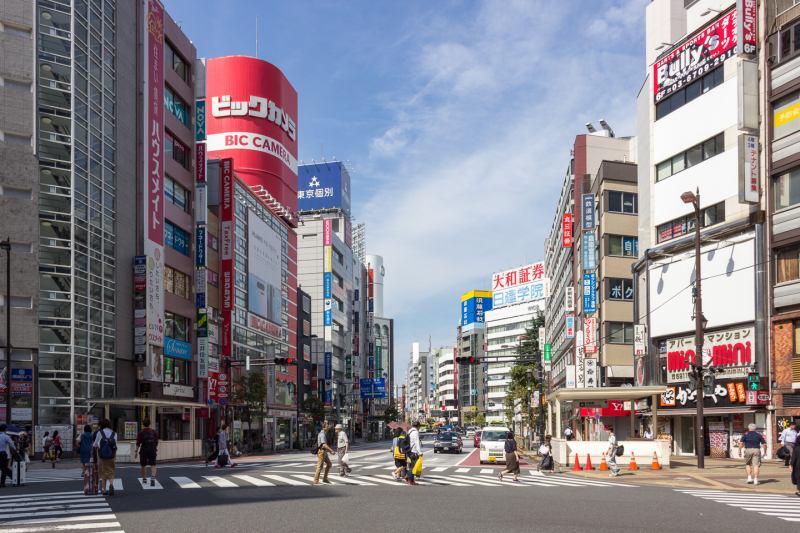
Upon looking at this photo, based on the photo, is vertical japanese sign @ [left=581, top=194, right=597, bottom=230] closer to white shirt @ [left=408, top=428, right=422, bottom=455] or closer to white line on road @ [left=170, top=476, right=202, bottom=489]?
white shirt @ [left=408, top=428, right=422, bottom=455]

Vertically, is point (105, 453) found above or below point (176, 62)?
below

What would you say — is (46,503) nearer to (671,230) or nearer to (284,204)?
(671,230)

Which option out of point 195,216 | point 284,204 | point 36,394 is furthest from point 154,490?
point 284,204

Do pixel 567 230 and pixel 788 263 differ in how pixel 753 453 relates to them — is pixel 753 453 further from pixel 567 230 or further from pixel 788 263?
pixel 567 230

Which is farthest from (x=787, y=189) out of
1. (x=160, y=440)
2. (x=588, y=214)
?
(x=160, y=440)

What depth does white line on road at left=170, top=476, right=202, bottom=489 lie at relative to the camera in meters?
24.9

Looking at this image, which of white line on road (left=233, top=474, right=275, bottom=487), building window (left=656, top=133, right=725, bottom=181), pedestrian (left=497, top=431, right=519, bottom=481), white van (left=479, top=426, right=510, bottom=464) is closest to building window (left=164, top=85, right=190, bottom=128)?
building window (left=656, top=133, right=725, bottom=181)

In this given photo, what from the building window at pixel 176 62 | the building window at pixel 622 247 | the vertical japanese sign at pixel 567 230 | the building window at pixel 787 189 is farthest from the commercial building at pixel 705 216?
the building window at pixel 176 62

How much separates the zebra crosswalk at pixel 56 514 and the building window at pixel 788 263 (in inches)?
1244

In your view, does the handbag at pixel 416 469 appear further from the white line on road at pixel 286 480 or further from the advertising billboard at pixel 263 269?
the advertising billboard at pixel 263 269

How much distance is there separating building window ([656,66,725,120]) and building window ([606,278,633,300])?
13.1 m

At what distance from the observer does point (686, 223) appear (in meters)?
50.0

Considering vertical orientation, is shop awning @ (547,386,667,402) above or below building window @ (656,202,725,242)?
below

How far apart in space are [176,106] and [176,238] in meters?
9.98
